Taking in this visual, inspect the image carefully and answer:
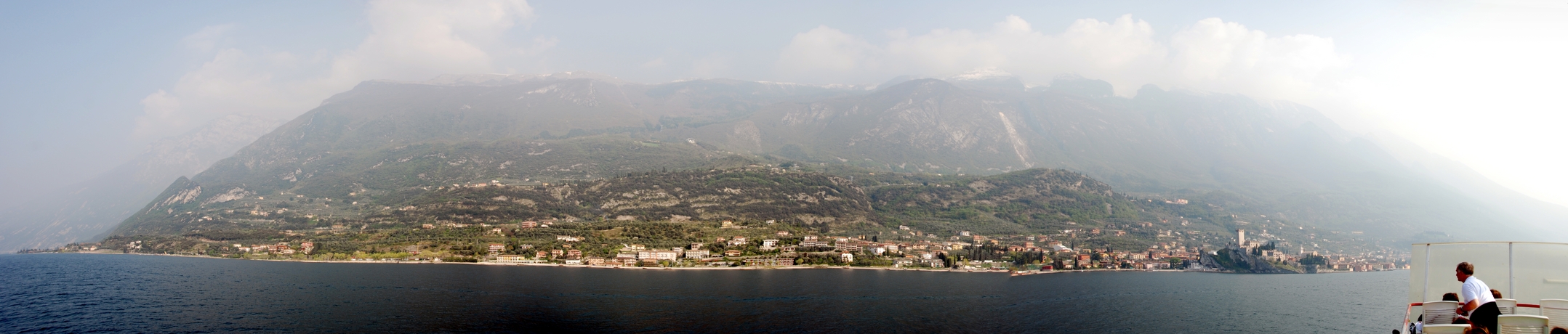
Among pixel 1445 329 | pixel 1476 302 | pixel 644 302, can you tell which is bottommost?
pixel 644 302

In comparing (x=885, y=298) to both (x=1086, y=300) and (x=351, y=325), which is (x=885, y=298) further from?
(x=351, y=325)

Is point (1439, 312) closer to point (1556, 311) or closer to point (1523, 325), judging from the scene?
point (1556, 311)

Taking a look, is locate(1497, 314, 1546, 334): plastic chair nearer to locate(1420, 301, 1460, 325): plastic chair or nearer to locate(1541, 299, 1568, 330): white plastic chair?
locate(1541, 299, 1568, 330): white plastic chair

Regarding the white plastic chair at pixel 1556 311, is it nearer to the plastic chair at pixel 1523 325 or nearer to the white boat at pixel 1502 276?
the white boat at pixel 1502 276

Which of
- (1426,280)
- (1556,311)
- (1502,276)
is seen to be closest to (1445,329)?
(1556,311)

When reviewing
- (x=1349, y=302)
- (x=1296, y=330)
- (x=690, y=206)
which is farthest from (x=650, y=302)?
(x=690, y=206)

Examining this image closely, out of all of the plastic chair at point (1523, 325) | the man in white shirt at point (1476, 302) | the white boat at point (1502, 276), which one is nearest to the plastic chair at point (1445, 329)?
the man in white shirt at point (1476, 302)
